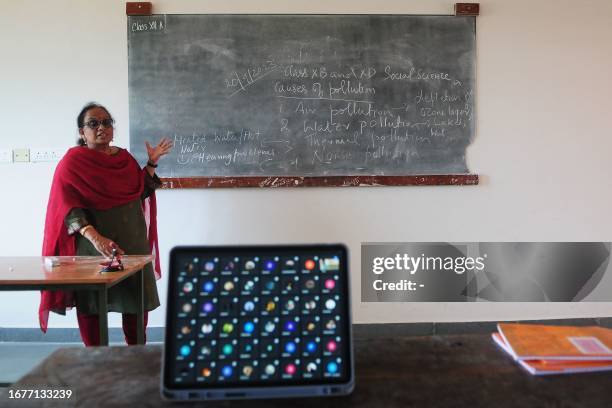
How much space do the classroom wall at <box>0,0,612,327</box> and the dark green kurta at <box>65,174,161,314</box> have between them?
2.18 ft

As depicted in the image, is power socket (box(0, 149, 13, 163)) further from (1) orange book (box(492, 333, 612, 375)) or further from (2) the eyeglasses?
(1) orange book (box(492, 333, 612, 375))

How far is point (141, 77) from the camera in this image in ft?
9.84

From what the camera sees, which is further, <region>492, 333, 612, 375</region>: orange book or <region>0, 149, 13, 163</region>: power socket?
<region>0, 149, 13, 163</region>: power socket

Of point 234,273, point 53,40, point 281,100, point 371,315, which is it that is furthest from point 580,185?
point 53,40

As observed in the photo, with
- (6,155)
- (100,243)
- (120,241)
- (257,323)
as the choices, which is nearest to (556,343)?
(257,323)

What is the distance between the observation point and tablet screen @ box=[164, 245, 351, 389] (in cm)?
70

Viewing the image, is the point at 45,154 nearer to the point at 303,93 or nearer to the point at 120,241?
the point at 120,241

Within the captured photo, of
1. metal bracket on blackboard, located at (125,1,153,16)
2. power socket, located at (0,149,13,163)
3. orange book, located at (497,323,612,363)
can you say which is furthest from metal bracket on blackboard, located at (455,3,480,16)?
power socket, located at (0,149,13,163)

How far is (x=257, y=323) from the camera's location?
0.72 m

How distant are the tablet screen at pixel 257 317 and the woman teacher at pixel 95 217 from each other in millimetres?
1539

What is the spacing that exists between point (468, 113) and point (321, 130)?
1022 millimetres

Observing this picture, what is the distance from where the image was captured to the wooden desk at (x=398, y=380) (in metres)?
0.69

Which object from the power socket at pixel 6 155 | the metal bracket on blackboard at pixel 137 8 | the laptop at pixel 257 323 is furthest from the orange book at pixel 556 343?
the power socket at pixel 6 155

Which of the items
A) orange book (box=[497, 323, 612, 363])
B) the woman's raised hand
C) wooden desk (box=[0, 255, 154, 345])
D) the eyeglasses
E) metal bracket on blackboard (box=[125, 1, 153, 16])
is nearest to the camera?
orange book (box=[497, 323, 612, 363])
